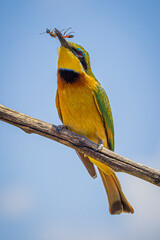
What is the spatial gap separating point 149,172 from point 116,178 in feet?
3.28

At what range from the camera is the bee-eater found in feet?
12.6

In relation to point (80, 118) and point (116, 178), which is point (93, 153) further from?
point (116, 178)

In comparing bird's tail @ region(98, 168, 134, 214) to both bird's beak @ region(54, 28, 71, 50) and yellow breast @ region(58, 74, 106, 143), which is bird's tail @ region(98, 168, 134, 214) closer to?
yellow breast @ region(58, 74, 106, 143)

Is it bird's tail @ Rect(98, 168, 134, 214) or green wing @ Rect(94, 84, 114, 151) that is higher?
green wing @ Rect(94, 84, 114, 151)

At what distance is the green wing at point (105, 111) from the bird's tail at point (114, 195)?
0.51 meters

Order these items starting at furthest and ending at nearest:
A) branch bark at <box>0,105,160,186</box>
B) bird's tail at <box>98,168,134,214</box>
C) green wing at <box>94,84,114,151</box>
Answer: bird's tail at <box>98,168,134,214</box> < green wing at <box>94,84,114,151</box> < branch bark at <box>0,105,160,186</box>

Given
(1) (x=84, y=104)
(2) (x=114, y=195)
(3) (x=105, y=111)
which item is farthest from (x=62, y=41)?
(2) (x=114, y=195)

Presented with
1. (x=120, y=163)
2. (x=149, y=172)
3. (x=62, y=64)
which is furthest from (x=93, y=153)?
(x=62, y=64)

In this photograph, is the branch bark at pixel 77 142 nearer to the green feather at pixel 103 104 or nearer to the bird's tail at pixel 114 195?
the green feather at pixel 103 104

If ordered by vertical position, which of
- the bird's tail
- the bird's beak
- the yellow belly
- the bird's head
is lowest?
the bird's tail

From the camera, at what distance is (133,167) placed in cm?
338

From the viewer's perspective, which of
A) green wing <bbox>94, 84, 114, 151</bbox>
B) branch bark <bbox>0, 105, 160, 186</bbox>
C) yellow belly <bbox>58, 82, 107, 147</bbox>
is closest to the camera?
branch bark <bbox>0, 105, 160, 186</bbox>

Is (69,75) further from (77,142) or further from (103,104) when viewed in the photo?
(77,142)

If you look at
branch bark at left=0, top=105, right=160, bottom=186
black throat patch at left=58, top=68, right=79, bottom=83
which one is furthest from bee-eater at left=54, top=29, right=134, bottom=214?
branch bark at left=0, top=105, right=160, bottom=186
